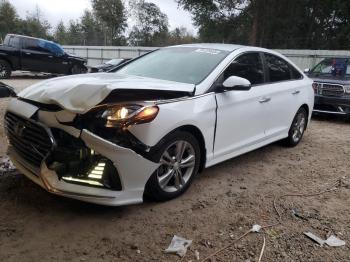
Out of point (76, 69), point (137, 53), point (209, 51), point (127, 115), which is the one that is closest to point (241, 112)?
point (209, 51)

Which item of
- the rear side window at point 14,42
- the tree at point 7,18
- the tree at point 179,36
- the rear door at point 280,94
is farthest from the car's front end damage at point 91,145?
the tree at point 7,18

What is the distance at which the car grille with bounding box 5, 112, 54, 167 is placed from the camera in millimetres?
3332

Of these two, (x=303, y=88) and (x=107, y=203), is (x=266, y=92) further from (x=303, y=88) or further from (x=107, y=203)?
(x=107, y=203)

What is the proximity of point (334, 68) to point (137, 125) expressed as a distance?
26.8ft

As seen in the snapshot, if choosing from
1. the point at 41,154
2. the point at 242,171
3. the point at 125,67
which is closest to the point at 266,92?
the point at 242,171

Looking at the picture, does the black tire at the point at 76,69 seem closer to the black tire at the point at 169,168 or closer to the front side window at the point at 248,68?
the front side window at the point at 248,68

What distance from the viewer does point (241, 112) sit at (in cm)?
468

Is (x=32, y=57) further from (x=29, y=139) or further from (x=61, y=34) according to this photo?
(x=61, y=34)

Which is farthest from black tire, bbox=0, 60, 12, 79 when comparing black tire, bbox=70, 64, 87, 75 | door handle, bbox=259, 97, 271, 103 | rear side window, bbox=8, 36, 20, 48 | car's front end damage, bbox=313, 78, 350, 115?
door handle, bbox=259, 97, 271, 103

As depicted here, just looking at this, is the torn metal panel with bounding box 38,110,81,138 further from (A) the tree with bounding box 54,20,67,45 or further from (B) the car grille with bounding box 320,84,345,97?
(A) the tree with bounding box 54,20,67,45

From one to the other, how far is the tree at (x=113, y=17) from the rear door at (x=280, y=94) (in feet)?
114

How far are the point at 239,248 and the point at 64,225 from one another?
1501 mm

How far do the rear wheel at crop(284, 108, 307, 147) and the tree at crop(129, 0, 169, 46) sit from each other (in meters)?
32.1

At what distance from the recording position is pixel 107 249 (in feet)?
10.1
